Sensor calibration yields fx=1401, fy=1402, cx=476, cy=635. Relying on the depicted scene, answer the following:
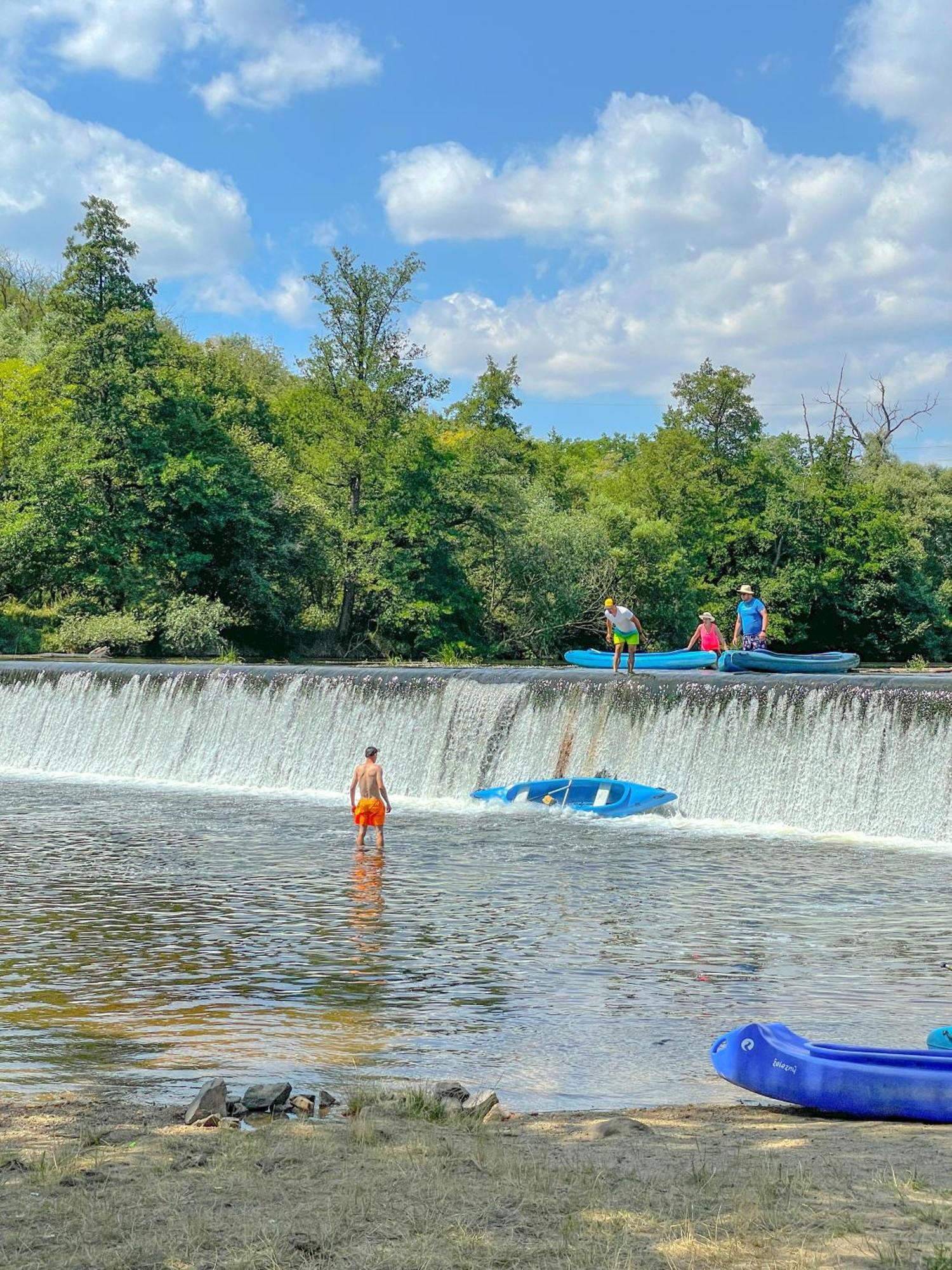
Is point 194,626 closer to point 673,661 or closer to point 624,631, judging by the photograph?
point 673,661

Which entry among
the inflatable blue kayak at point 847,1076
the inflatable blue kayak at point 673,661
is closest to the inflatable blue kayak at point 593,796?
the inflatable blue kayak at point 673,661

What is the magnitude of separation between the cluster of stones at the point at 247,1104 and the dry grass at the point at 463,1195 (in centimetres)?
15

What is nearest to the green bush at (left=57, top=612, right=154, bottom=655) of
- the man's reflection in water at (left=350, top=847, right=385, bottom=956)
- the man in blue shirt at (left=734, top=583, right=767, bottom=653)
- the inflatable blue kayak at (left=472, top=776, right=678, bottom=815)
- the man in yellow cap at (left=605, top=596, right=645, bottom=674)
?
the man in yellow cap at (left=605, top=596, right=645, bottom=674)

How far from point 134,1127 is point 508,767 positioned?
15.8 meters

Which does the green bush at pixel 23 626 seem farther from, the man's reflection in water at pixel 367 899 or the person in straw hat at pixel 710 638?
the man's reflection in water at pixel 367 899

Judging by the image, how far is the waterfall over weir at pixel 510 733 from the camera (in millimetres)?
18766

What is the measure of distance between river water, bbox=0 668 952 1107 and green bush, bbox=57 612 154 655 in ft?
38.4

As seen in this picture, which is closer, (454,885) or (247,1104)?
(247,1104)

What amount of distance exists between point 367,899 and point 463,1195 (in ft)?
26.6

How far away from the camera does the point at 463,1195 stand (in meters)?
5.29

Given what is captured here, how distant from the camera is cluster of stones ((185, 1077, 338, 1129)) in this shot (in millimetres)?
6469

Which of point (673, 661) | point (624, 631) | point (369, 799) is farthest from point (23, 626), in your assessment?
point (369, 799)

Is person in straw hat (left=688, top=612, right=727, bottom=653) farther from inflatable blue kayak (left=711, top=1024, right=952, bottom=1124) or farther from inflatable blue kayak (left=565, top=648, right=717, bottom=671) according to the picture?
inflatable blue kayak (left=711, top=1024, right=952, bottom=1124)

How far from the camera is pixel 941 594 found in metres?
53.6
